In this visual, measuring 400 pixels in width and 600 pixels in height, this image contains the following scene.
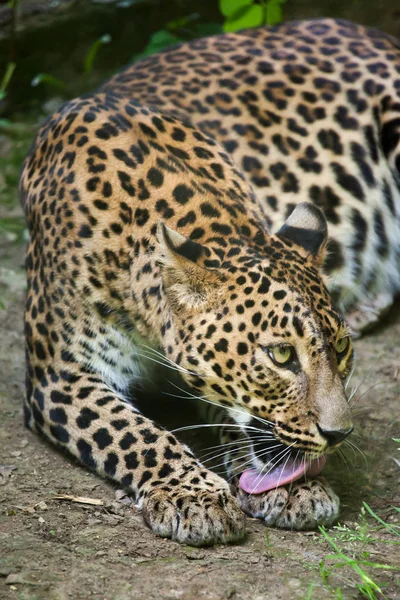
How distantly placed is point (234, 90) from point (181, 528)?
427 centimetres

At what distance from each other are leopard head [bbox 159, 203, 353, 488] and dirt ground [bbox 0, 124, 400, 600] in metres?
0.59

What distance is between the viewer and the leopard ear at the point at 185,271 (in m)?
5.52

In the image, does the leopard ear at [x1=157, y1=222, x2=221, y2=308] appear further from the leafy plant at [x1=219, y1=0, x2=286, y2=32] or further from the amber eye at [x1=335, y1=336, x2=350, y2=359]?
the leafy plant at [x1=219, y1=0, x2=286, y2=32]

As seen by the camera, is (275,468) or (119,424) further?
(119,424)

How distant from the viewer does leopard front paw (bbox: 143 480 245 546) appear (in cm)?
532

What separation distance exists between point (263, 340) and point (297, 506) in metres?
1.04

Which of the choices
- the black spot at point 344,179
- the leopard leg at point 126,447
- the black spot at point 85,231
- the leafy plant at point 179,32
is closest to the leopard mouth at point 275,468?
the leopard leg at point 126,447

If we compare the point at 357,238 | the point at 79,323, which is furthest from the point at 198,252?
the point at 357,238

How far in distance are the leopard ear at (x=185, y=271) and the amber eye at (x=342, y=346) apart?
2.46 ft

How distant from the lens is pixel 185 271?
556 centimetres

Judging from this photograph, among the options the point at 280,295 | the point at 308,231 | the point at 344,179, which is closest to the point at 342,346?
the point at 280,295

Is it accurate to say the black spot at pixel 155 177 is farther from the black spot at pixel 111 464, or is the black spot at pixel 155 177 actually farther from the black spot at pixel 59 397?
the black spot at pixel 111 464

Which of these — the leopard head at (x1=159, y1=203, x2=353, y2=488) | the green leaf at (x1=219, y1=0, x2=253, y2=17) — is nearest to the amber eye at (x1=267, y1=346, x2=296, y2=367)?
the leopard head at (x1=159, y1=203, x2=353, y2=488)

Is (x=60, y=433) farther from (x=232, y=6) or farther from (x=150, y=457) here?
(x=232, y=6)
